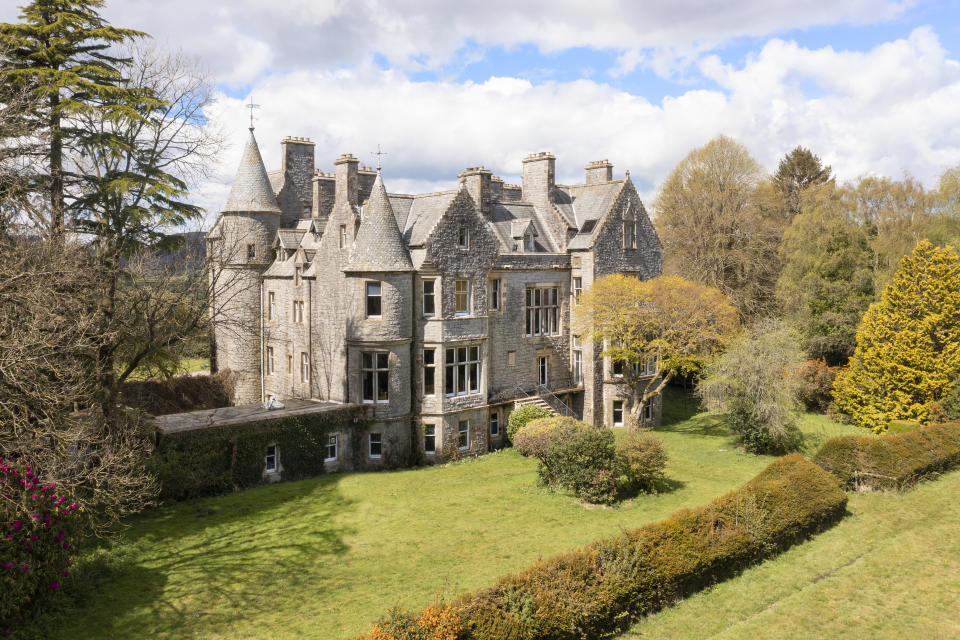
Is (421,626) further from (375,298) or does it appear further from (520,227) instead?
(520,227)

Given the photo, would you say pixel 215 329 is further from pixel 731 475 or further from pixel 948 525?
pixel 948 525

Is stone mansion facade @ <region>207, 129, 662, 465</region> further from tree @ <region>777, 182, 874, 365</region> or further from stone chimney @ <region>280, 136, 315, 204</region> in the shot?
tree @ <region>777, 182, 874, 365</region>

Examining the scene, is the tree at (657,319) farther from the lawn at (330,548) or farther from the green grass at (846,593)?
the green grass at (846,593)

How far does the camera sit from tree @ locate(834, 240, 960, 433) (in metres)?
36.8

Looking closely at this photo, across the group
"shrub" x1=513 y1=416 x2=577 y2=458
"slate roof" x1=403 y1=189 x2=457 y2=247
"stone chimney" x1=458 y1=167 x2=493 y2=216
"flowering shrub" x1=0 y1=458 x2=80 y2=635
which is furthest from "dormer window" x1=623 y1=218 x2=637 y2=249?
"flowering shrub" x1=0 y1=458 x2=80 y2=635

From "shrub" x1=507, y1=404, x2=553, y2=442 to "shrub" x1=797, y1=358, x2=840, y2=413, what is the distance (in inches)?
768

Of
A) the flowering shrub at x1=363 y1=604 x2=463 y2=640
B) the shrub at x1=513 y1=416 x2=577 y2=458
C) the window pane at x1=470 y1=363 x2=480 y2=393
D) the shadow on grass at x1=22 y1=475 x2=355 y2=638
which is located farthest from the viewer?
the window pane at x1=470 y1=363 x2=480 y2=393

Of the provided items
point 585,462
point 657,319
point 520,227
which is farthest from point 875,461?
point 520,227

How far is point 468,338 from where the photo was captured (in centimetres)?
3259

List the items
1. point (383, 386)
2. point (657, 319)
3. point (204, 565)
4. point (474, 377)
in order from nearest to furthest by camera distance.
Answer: point (204, 565) → point (383, 386) → point (474, 377) → point (657, 319)

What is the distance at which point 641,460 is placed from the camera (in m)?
Result: 26.4

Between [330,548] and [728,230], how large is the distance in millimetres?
43839

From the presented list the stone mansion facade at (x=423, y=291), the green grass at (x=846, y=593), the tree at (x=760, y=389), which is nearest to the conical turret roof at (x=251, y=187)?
the stone mansion facade at (x=423, y=291)

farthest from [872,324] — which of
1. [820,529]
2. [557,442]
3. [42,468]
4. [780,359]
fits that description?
[42,468]
